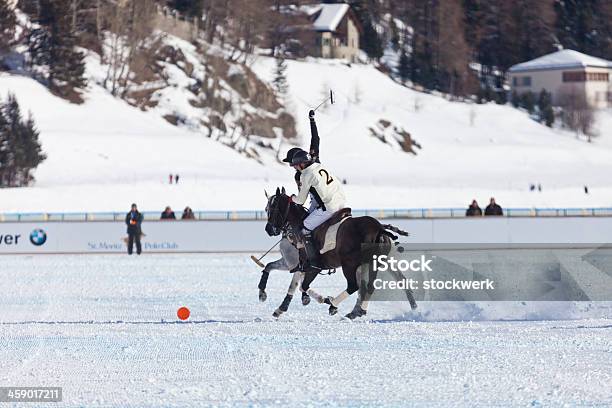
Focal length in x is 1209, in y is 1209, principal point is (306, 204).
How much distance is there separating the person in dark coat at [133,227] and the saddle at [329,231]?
18.7 meters

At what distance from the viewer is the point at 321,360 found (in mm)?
11547

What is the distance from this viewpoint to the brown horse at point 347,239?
1478cm

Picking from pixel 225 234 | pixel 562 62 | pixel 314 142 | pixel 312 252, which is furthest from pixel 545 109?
pixel 312 252

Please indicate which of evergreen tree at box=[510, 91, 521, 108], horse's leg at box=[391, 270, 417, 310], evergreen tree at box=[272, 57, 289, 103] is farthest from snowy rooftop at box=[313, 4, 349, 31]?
horse's leg at box=[391, 270, 417, 310]

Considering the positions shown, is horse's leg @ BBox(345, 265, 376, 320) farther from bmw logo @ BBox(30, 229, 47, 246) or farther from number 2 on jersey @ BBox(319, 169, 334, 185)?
bmw logo @ BBox(30, 229, 47, 246)

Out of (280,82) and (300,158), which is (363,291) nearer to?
(300,158)

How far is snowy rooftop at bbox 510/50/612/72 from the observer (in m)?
135

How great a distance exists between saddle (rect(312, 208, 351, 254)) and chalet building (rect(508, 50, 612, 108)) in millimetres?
121540

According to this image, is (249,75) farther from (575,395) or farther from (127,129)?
(575,395)

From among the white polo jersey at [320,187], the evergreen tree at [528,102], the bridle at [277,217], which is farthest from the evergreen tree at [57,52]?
the white polo jersey at [320,187]

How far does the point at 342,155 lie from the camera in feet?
299

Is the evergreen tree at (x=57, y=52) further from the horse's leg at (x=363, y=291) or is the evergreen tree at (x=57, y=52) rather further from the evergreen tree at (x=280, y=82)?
the horse's leg at (x=363, y=291)

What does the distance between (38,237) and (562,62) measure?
110 meters

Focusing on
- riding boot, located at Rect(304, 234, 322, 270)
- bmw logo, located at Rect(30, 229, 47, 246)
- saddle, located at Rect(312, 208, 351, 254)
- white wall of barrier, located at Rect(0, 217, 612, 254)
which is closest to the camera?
saddle, located at Rect(312, 208, 351, 254)
